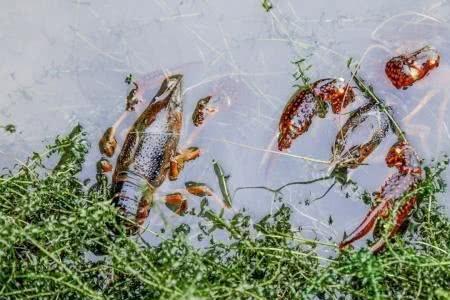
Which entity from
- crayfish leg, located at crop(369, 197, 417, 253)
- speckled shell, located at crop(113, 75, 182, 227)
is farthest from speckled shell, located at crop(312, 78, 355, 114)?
speckled shell, located at crop(113, 75, 182, 227)

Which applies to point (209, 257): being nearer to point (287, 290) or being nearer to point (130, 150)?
point (287, 290)

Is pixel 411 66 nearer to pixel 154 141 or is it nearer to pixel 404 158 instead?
pixel 404 158

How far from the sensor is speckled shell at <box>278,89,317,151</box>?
2.98 m

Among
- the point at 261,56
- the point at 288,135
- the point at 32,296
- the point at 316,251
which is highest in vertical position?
the point at 261,56

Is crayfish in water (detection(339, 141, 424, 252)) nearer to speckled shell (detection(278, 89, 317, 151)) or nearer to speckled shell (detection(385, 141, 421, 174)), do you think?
speckled shell (detection(385, 141, 421, 174))

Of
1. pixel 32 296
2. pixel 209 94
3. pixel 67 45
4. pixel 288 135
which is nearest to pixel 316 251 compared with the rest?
pixel 288 135

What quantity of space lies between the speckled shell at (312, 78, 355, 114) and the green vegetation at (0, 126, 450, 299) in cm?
46

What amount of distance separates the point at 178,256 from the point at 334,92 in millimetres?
991

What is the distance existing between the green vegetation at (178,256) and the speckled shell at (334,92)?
458 millimetres

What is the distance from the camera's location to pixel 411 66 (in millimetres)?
2953

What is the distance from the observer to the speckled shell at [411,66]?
2.96 metres

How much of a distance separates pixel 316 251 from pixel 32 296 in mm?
1154

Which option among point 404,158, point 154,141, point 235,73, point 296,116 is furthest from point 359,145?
point 154,141

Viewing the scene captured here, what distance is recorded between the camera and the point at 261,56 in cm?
303
